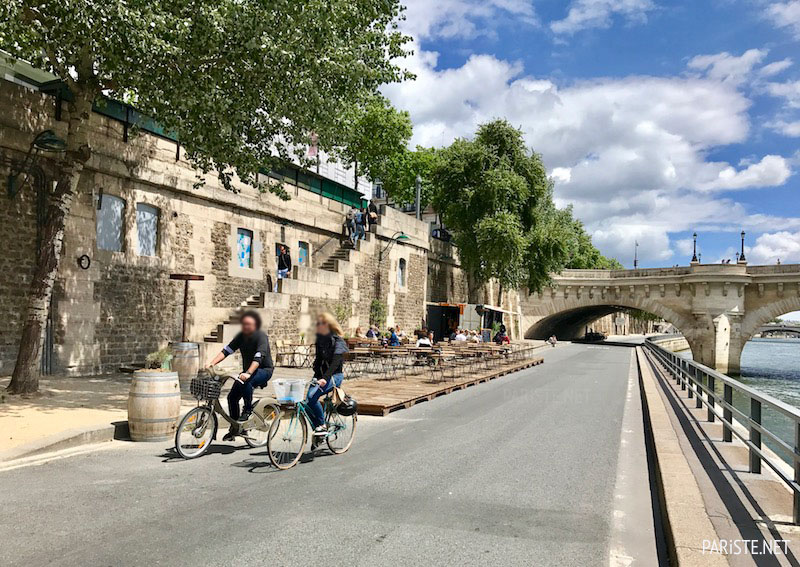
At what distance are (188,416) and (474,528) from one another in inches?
140

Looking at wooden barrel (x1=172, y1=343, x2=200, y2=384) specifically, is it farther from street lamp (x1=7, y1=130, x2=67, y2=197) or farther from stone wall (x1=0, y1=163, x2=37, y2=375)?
street lamp (x1=7, y1=130, x2=67, y2=197)

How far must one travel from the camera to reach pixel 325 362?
6992 millimetres

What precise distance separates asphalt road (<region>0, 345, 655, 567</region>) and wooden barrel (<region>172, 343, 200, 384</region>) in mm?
4803

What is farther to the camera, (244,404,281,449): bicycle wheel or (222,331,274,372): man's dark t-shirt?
(244,404,281,449): bicycle wheel

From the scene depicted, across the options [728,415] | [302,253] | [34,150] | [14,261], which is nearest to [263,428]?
[728,415]

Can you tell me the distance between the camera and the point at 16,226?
12.4 m

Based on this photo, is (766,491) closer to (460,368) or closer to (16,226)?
(16,226)

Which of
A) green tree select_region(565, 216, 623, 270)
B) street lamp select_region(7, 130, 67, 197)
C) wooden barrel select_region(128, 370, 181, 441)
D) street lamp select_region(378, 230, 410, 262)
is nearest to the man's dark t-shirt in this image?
wooden barrel select_region(128, 370, 181, 441)

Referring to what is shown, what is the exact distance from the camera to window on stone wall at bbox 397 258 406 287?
1169 inches

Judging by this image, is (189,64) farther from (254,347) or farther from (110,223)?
(254,347)

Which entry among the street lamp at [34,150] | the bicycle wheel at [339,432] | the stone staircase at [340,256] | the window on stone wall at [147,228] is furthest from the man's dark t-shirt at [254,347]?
the stone staircase at [340,256]

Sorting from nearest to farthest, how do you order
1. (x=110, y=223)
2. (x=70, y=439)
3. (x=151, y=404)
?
(x=70, y=439), (x=151, y=404), (x=110, y=223)

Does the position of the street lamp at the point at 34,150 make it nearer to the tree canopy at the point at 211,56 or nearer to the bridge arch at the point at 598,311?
the tree canopy at the point at 211,56

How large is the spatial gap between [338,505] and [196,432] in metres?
2.43
